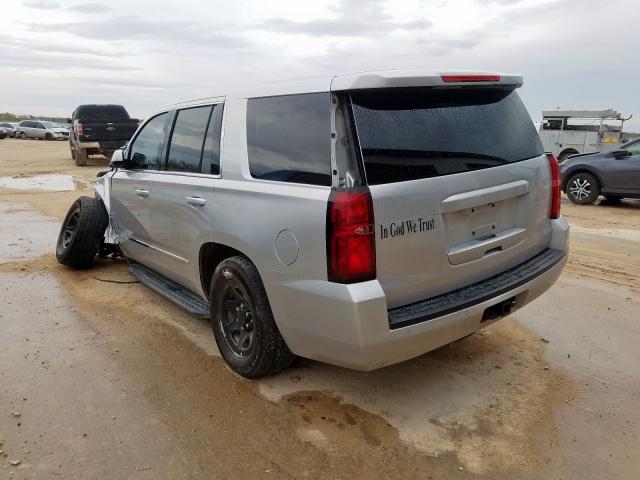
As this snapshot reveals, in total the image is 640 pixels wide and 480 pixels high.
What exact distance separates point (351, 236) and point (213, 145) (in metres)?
1.52

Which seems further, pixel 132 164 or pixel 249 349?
pixel 132 164

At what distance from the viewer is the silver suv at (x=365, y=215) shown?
8.64ft

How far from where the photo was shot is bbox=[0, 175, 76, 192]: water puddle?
1338cm

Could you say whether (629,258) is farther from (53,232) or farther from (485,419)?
(53,232)

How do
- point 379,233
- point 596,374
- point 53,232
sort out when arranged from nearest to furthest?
point 379,233 < point 596,374 < point 53,232

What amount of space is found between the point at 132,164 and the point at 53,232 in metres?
3.81

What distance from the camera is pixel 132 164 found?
4879 mm

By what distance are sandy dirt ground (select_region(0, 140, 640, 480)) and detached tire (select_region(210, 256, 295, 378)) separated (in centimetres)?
16

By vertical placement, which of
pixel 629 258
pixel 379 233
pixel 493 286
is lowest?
pixel 629 258

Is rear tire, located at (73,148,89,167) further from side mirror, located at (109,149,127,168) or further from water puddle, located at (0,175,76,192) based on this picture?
side mirror, located at (109,149,127,168)

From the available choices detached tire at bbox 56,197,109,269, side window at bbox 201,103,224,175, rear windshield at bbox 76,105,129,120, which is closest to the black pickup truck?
rear windshield at bbox 76,105,129,120

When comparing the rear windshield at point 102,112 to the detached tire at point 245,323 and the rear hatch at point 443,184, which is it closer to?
the detached tire at point 245,323

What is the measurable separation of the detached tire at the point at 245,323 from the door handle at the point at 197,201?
445 mm

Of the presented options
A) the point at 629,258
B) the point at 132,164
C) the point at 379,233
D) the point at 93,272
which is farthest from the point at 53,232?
the point at 629,258
